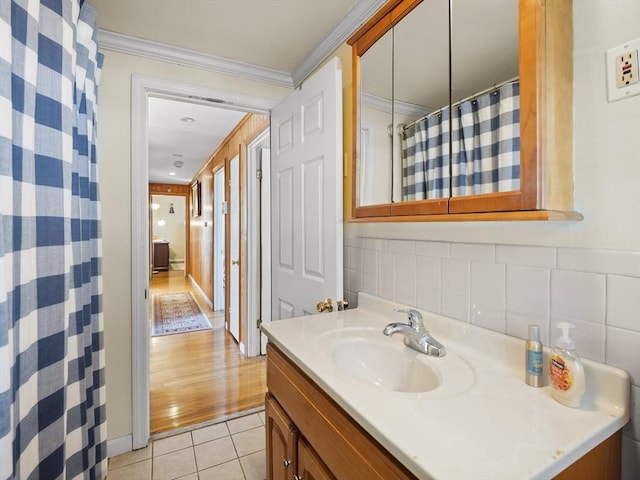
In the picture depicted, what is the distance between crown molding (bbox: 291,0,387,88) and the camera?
4.87 feet

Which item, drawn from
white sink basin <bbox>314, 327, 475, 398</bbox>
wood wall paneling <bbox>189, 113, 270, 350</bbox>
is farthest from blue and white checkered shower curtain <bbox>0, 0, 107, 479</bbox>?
wood wall paneling <bbox>189, 113, 270, 350</bbox>

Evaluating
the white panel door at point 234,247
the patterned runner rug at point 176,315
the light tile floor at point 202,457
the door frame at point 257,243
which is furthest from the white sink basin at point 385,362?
the patterned runner rug at point 176,315

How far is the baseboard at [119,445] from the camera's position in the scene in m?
1.74

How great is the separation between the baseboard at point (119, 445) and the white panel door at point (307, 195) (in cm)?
103

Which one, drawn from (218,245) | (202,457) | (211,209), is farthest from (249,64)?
(211,209)

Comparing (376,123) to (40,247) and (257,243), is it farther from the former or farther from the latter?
(257,243)

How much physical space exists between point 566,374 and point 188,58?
88.4 inches

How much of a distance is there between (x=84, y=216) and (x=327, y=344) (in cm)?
117

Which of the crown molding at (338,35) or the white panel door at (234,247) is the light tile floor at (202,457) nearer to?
the white panel door at (234,247)

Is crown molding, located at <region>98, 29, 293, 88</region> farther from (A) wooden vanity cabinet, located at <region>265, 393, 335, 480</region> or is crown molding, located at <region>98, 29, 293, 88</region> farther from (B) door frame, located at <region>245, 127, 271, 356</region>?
(A) wooden vanity cabinet, located at <region>265, 393, 335, 480</region>

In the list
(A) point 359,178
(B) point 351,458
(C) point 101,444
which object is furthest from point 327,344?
(C) point 101,444

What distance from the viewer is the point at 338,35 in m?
1.70

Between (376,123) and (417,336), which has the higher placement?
(376,123)

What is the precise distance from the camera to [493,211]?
2.73ft
